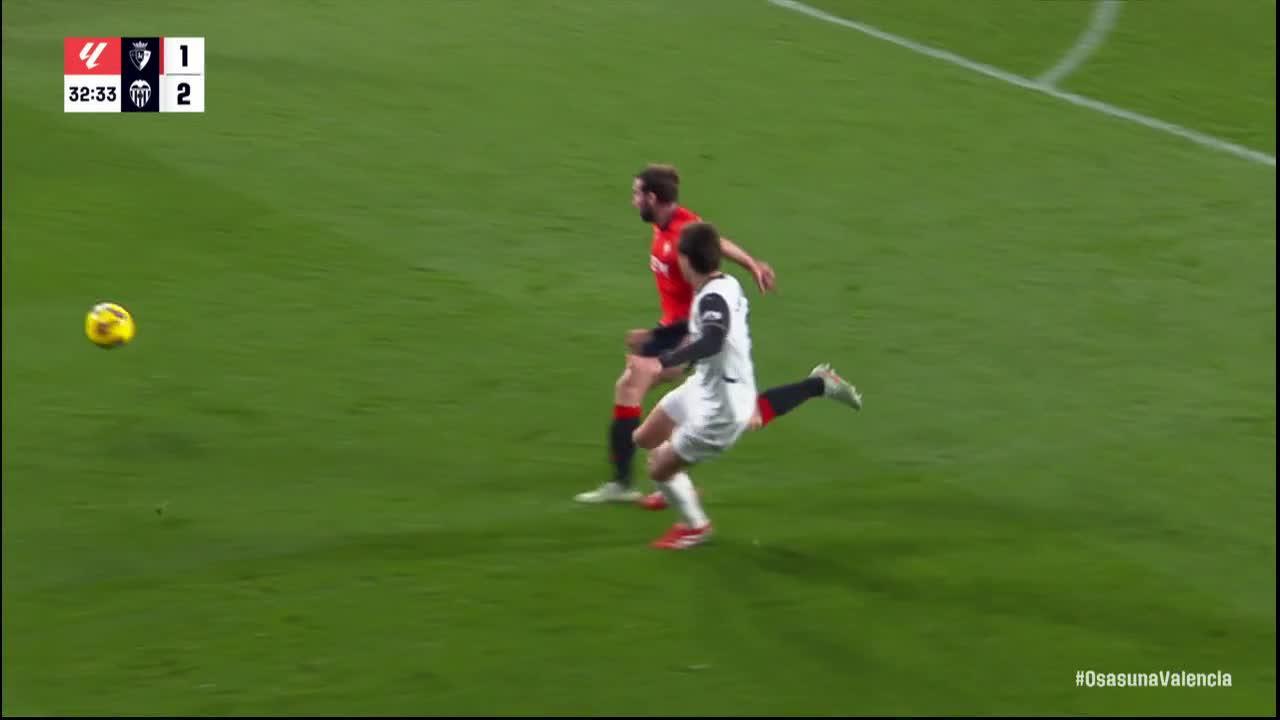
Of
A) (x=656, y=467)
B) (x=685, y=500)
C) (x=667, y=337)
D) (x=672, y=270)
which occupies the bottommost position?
(x=685, y=500)

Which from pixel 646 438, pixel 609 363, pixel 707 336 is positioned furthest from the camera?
pixel 609 363

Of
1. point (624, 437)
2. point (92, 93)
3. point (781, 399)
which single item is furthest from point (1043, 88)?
point (624, 437)

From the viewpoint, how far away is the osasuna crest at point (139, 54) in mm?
18812

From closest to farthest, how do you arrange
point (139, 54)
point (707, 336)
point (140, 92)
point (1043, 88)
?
point (707, 336) → point (140, 92) → point (139, 54) → point (1043, 88)

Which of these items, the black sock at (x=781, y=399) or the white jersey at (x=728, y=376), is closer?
the white jersey at (x=728, y=376)

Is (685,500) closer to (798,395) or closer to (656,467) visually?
(656,467)

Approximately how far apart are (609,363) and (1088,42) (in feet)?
31.5

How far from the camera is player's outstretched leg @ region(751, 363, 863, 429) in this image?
36.5 feet

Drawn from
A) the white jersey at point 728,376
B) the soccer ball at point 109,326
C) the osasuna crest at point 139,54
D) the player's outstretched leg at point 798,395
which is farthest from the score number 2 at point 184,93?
the white jersey at point 728,376

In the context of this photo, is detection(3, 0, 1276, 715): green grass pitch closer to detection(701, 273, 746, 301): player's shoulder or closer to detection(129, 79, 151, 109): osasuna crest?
detection(129, 79, 151, 109): osasuna crest

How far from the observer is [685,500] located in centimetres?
→ 1045

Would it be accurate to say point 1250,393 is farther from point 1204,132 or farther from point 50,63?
point 50,63

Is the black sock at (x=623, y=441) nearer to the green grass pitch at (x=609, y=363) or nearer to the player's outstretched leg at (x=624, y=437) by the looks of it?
the player's outstretched leg at (x=624, y=437)

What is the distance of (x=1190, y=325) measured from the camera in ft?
47.8
